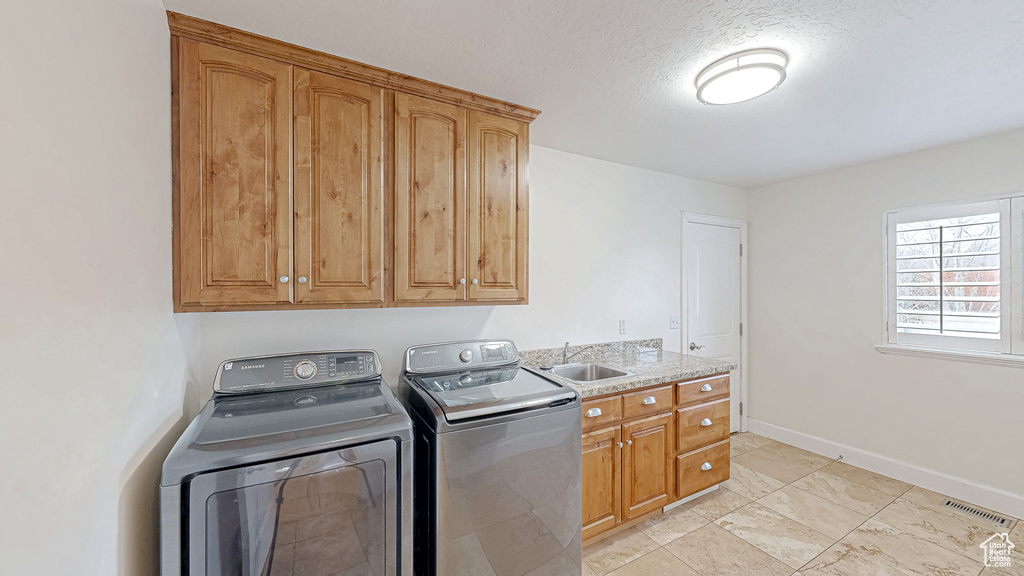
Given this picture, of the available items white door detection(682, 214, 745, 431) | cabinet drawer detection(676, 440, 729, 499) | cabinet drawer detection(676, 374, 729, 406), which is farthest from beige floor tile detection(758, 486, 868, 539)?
white door detection(682, 214, 745, 431)

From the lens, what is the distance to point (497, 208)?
6.72 ft

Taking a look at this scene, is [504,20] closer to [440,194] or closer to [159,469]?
[440,194]

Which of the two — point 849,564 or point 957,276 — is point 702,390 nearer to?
point 849,564

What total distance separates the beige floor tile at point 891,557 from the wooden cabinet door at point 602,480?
39.1 inches

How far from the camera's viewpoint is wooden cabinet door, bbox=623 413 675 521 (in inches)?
87.7

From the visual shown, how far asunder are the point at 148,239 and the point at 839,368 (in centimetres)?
449

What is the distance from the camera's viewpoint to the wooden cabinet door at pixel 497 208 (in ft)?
6.49

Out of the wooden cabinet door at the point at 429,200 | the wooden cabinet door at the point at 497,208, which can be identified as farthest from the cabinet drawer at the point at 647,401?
the wooden cabinet door at the point at 429,200

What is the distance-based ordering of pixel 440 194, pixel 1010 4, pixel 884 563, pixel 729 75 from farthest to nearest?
pixel 884 563
pixel 440 194
pixel 729 75
pixel 1010 4

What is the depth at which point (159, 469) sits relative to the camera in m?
1.23

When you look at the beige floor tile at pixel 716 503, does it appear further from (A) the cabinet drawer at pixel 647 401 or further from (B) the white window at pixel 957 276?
(B) the white window at pixel 957 276

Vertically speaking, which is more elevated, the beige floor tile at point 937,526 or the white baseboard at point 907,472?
the white baseboard at point 907,472

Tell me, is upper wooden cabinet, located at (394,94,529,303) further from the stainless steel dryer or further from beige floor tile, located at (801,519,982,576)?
beige floor tile, located at (801,519,982,576)

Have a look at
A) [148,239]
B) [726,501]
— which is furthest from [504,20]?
[726,501]
